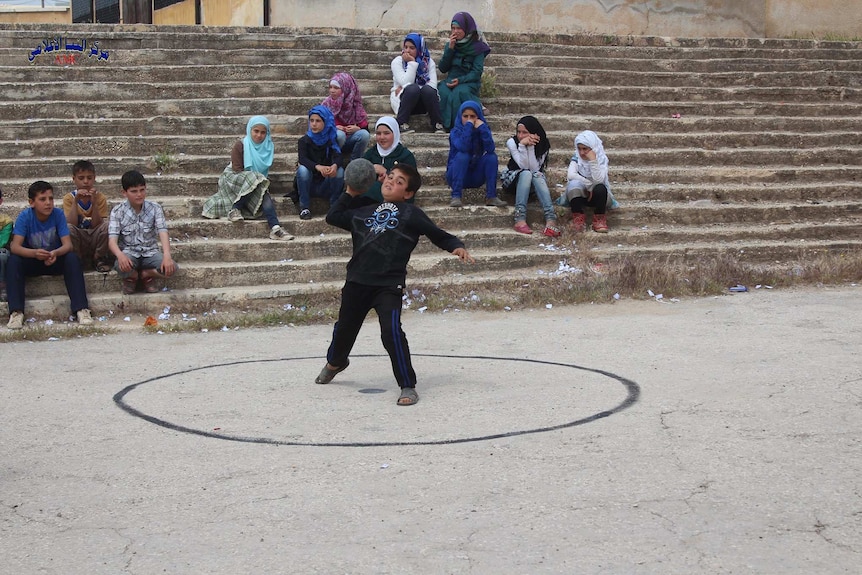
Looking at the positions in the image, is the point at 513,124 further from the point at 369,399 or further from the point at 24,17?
the point at 24,17

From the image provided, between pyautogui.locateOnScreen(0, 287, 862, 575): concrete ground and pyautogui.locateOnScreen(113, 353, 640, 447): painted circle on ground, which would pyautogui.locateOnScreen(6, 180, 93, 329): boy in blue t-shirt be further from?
→ pyautogui.locateOnScreen(113, 353, 640, 447): painted circle on ground

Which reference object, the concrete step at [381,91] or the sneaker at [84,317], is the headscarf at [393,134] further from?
the sneaker at [84,317]

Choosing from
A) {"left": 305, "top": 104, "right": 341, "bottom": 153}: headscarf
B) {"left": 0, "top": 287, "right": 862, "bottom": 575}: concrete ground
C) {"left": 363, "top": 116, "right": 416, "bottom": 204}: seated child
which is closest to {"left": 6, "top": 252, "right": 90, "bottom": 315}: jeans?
{"left": 0, "top": 287, "right": 862, "bottom": 575}: concrete ground

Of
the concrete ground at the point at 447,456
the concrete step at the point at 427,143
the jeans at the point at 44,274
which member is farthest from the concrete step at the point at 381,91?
the concrete ground at the point at 447,456

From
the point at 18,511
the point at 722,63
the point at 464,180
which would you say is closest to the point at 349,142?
the point at 464,180

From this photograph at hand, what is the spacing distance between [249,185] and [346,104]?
176 centimetres

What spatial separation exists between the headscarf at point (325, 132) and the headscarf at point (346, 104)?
607 millimetres

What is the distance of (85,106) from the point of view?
11867 mm

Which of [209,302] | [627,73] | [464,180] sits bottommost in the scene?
[209,302]

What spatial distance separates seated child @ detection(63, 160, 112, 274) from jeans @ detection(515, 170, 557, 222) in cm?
395

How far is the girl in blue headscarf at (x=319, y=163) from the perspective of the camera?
10484 millimetres

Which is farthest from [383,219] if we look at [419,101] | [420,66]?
[420,66]

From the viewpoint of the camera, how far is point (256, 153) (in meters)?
10.5

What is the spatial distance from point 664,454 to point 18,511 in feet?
8.88
